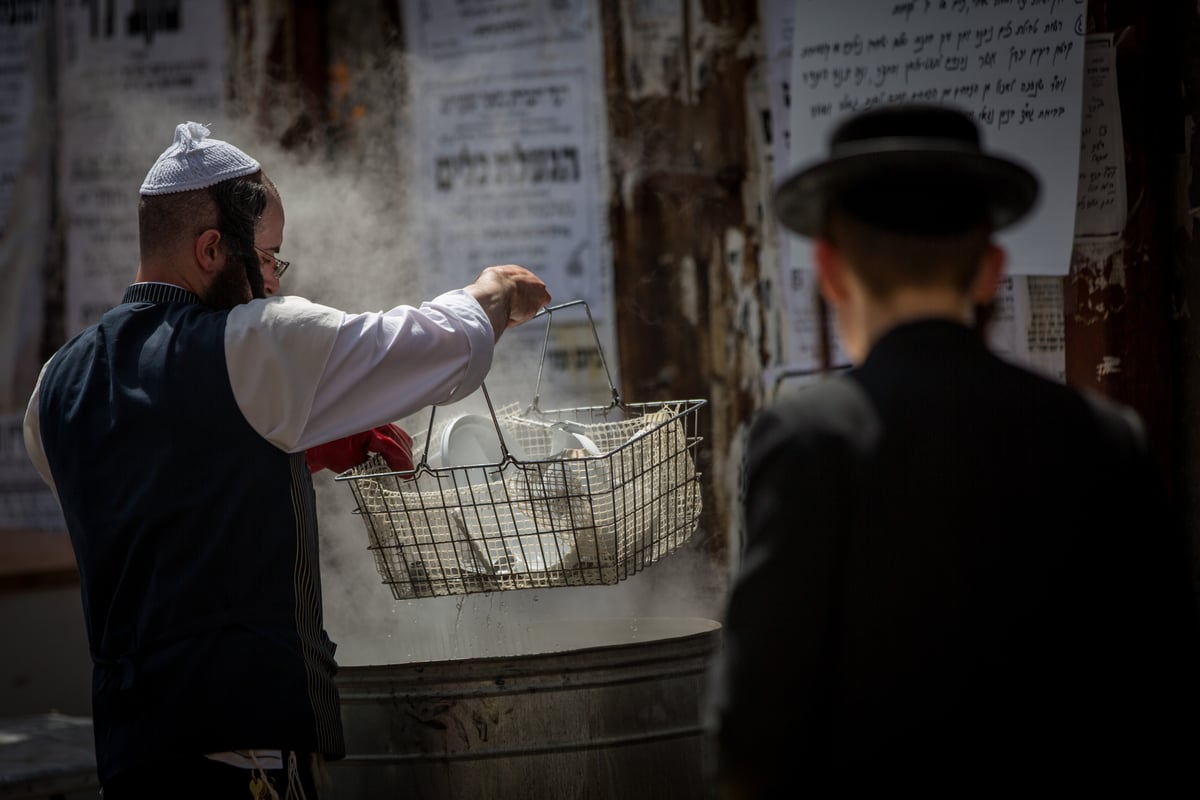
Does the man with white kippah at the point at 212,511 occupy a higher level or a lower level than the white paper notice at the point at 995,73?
lower

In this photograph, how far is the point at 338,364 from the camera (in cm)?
253

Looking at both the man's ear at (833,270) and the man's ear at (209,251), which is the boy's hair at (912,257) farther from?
Result: the man's ear at (209,251)

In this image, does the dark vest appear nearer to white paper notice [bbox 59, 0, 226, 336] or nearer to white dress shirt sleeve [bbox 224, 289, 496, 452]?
white dress shirt sleeve [bbox 224, 289, 496, 452]

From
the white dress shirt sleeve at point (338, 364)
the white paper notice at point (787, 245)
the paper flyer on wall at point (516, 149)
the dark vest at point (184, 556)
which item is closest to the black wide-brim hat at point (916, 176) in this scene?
the white dress shirt sleeve at point (338, 364)

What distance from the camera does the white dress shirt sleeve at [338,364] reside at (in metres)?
2.48

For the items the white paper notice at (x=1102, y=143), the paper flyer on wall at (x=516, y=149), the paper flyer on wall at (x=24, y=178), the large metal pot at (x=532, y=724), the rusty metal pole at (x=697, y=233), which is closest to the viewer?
the large metal pot at (x=532, y=724)

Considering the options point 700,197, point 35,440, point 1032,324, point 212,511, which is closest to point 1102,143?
point 1032,324

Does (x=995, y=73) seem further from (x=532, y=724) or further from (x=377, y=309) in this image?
(x=532, y=724)

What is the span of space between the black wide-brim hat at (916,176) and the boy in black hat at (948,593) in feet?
0.03

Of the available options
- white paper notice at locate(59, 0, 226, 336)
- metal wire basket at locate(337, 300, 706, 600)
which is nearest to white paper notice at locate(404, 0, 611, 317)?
white paper notice at locate(59, 0, 226, 336)

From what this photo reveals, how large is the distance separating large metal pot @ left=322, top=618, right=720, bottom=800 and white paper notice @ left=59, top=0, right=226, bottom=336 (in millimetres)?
3045

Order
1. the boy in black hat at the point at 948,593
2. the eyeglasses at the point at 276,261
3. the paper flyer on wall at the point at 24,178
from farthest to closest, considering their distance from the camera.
Answer: the paper flyer on wall at the point at 24,178
the eyeglasses at the point at 276,261
the boy in black hat at the point at 948,593

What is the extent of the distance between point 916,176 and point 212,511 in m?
1.47

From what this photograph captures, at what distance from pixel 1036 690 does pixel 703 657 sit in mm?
1519
